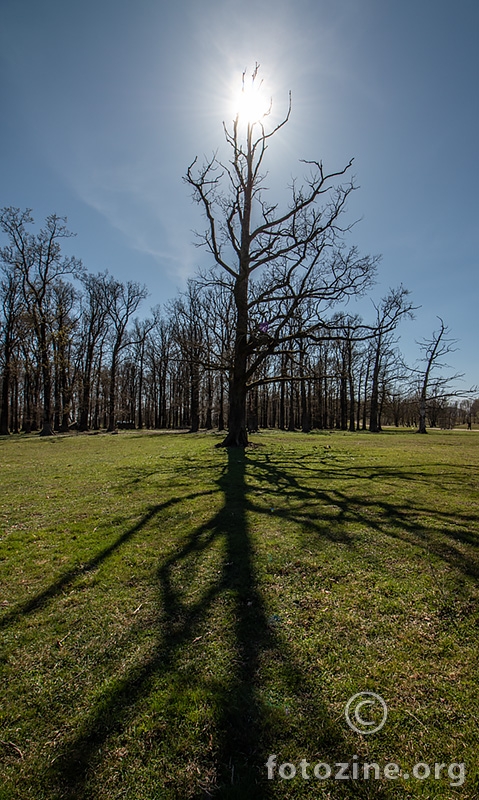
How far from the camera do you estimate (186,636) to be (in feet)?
9.38

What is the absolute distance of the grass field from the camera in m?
1.84

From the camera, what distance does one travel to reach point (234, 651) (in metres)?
2.68

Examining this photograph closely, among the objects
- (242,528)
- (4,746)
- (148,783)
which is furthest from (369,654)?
(242,528)

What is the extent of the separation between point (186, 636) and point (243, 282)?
51.2ft
